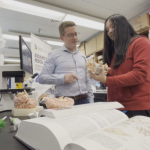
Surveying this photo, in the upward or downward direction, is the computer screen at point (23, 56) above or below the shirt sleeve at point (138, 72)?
above

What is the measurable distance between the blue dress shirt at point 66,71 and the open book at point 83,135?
797 mm

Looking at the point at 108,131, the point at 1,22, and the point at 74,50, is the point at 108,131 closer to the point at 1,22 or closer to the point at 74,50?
the point at 74,50

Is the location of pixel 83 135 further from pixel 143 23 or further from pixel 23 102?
pixel 143 23

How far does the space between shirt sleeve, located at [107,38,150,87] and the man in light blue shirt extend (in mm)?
523

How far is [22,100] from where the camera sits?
2.87 feet

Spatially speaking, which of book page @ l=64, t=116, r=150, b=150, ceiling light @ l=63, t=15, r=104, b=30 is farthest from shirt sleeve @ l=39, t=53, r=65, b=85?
ceiling light @ l=63, t=15, r=104, b=30

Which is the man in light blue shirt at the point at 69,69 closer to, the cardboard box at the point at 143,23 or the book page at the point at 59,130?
the book page at the point at 59,130

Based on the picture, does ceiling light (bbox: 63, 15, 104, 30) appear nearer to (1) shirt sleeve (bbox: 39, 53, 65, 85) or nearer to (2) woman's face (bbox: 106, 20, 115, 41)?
(1) shirt sleeve (bbox: 39, 53, 65, 85)

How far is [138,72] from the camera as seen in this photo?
0.75 meters

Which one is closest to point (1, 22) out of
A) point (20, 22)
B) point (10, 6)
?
point (20, 22)

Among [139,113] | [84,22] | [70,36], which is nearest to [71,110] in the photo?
[139,113]

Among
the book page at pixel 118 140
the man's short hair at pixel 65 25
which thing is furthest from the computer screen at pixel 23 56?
the book page at pixel 118 140

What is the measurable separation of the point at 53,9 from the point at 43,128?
2709 millimetres

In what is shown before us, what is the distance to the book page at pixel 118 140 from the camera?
0.90 feet
